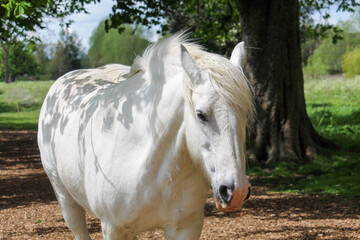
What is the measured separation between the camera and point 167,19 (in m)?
22.0

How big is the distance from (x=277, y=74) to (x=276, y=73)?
1.4 inches

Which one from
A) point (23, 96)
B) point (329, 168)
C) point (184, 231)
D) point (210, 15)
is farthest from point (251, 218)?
point (23, 96)

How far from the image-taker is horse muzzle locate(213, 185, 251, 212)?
2.15 metres

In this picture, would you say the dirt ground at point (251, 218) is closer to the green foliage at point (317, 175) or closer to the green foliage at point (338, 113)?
the green foliage at point (317, 175)

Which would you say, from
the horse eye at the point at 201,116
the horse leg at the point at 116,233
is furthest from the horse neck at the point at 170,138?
the horse leg at the point at 116,233

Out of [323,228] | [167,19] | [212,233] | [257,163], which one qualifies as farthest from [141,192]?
[167,19]

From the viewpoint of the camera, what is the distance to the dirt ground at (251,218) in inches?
198

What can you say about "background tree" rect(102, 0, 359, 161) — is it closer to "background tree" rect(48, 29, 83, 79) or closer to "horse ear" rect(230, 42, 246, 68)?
"horse ear" rect(230, 42, 246, 68)

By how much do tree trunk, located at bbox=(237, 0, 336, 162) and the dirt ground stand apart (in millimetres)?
1373

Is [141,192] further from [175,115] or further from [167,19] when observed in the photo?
[167,19]

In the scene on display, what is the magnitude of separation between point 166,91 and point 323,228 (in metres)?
3.50

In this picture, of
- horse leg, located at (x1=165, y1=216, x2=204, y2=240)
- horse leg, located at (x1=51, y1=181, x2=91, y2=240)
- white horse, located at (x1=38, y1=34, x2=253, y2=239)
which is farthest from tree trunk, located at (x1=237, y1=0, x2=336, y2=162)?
horse leg, located at (x1=165, y1=216, x2=204, y2=240)

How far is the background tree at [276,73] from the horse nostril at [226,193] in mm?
6826

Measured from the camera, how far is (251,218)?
18.9 feet
